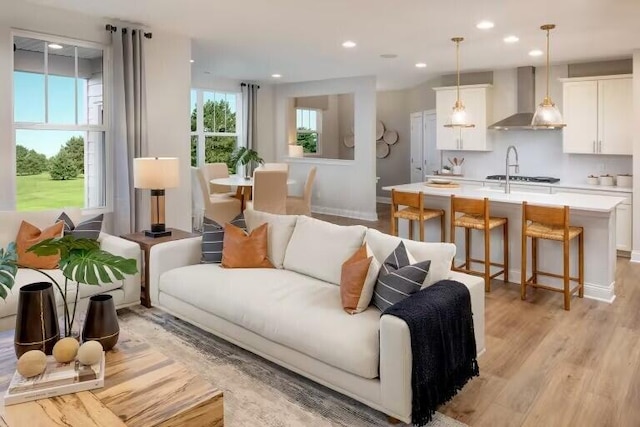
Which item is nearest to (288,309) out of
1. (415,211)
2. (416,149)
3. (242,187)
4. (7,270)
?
(7,270)

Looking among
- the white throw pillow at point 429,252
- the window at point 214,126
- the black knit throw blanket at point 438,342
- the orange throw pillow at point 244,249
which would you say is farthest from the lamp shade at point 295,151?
the black knit throw blanket at point 438,342

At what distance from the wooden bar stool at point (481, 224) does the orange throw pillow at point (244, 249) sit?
6.87 feet

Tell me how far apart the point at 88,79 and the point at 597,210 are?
489 cm

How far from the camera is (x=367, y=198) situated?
8.86m

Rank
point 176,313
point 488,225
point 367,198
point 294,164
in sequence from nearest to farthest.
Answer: point 176,313 → point 488,225 → point 367,198 → point 294,164

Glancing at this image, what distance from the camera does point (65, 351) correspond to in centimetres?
213

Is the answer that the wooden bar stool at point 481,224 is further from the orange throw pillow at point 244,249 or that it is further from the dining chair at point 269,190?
the dining chair at point 269,190

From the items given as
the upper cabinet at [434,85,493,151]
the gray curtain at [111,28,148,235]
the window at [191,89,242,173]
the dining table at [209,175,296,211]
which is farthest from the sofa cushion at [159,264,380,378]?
the window at [191,89,242,173]

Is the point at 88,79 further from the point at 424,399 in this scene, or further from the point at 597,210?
the point at 597,210

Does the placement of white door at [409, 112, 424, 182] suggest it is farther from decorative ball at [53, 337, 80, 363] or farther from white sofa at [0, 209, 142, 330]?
decorative ball at [53, 337, 80, 363]

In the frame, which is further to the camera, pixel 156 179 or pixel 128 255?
pixel 156 179

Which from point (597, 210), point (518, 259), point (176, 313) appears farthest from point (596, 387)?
point (176, 313)

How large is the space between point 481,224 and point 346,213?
4.63 m

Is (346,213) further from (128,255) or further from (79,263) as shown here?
(79,263)
